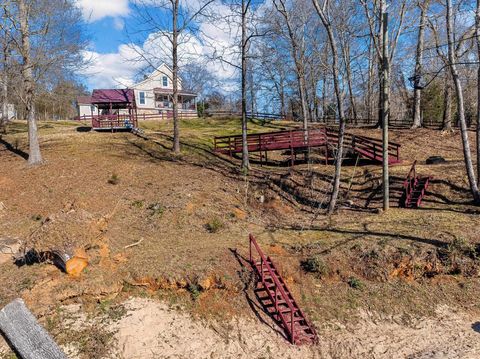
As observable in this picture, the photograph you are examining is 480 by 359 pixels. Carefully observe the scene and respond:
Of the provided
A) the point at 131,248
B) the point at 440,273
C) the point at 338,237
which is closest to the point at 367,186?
the point at 338,237

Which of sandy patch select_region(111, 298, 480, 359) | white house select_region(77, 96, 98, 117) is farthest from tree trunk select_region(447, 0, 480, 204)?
white house select_region(77, 96, 98, 117)

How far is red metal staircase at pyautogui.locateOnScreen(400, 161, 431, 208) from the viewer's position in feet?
48.7

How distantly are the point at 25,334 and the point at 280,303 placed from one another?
5594mm

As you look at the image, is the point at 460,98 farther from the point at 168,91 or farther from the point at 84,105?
the point at 84,105

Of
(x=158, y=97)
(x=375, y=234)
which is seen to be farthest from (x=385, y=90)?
(x=158, y=97)

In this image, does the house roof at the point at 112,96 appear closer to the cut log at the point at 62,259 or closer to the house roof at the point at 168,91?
the house roof at the point at 168,91

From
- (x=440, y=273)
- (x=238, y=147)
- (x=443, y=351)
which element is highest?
(x=238, y=147)

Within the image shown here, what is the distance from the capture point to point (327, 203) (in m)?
15.9

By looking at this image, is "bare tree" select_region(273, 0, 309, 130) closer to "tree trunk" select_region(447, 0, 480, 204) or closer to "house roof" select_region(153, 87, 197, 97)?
"tree trunk" select_region(447, 0, 480, 204)

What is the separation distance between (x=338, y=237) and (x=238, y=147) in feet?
39.8

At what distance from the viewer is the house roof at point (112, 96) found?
2877 centimetres

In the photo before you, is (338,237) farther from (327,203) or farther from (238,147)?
(238,147)

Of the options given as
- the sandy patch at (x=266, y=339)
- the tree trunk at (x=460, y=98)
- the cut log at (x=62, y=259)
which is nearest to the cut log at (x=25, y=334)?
the sandy patch at (x=266, y=339)

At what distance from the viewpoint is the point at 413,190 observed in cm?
1542
